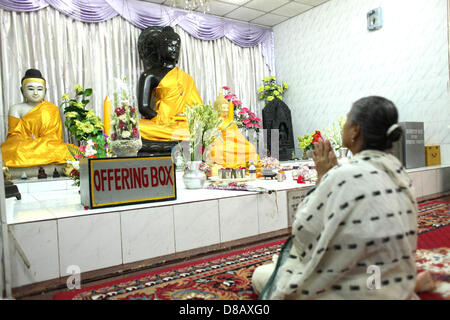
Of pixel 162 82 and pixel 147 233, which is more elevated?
pixel 162 82

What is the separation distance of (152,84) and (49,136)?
1932 millimetres

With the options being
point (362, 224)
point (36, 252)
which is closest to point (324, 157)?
point (362, 224)

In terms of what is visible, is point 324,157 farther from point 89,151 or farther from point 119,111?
point 89,151

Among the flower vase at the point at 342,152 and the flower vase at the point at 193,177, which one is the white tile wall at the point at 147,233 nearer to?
the flower vase at the point at 193,177

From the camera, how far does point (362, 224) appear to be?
40.7 inches

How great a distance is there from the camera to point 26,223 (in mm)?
1849

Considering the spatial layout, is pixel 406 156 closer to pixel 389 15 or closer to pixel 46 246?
pixel 389 15

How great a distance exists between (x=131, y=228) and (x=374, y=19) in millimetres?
5592

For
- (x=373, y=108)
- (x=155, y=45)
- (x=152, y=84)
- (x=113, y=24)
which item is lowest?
(x=373, y=108)

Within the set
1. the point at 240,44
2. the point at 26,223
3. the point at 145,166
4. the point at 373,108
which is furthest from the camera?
the point at 240,44

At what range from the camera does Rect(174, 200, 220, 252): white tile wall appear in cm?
233
